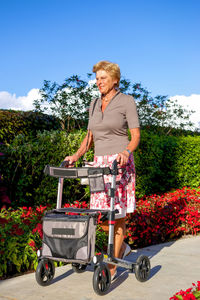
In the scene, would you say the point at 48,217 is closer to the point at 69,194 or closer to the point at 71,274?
the point at 71,274

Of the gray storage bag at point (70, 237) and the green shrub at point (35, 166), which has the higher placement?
the green shrub at point (35, 166)

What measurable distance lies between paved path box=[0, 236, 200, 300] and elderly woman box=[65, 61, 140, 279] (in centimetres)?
28

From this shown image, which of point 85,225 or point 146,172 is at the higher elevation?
point 146,172

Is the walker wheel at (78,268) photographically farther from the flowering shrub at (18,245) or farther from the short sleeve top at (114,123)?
the short sleeve top at (114,123)

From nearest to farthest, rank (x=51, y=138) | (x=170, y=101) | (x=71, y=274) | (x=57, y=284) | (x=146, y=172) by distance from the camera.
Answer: (x=57, y=284) < (x=71, y=274) < (x=51, y=138) < (x=146, y=172) < (x=170, y=101)

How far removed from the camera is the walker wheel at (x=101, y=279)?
3332mm

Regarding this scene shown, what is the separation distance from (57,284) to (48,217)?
0.74 meters

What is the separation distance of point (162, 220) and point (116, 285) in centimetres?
308

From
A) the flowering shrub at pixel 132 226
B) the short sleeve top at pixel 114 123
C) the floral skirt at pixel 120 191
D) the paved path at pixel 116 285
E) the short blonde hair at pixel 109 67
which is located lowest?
the paved path at pixel 116 285

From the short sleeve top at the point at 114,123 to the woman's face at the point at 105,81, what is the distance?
10 centimetres

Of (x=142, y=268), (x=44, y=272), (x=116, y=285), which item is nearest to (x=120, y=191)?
(x=142, y=268)

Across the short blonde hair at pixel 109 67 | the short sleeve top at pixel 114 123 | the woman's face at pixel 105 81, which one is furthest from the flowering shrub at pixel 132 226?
the short blonde hair at pixel 109 67

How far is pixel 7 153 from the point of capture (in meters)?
6.85

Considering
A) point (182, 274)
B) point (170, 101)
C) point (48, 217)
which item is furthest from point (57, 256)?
point (170, 101)
